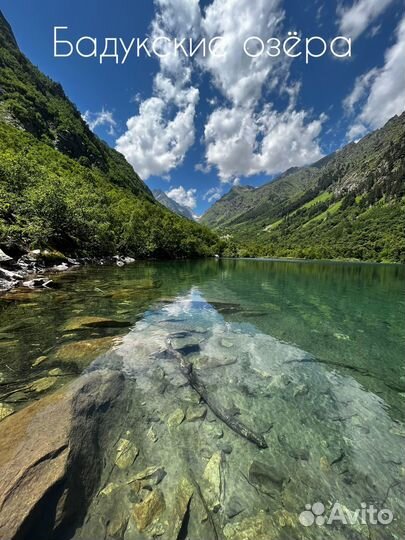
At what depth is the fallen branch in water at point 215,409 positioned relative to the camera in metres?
6.39

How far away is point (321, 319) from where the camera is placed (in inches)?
724

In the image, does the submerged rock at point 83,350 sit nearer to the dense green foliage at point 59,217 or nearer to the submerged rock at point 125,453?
the submerged rock at point 125,453

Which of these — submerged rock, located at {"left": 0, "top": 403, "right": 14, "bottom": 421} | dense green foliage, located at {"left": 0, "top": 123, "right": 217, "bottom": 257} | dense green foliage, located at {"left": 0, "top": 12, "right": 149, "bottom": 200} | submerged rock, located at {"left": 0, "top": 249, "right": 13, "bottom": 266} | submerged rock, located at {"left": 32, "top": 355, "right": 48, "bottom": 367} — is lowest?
submerged rock, located at {"left": 32, "top": 355, "right": 48, "bottom": 367}

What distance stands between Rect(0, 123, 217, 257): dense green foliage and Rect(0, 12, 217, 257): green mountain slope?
0.52 ft

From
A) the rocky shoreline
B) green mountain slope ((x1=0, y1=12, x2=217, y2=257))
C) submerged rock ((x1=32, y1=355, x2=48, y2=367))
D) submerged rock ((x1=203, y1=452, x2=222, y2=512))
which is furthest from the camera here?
green mountain slope ((x1=0, y1=12, x2=217, y2=257))

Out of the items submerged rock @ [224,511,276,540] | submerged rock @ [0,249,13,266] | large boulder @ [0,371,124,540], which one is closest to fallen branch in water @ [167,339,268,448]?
submerged rock @ [224,511,276,540]

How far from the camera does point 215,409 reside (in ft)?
24.3

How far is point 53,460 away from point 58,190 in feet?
174

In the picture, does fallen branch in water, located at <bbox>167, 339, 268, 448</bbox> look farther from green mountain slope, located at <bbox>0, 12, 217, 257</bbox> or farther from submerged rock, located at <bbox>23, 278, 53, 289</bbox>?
green mountain slope, located at <bbox>0, 12, 217, 257</bbox>

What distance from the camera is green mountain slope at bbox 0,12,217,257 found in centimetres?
4353

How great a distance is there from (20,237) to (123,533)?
42.8 meters

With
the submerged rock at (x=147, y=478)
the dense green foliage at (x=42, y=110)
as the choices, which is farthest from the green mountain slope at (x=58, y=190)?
the submerged rock at (x=147, y=478)

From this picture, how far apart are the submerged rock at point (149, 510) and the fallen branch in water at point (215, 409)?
250cm

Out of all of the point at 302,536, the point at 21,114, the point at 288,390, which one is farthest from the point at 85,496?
the point at 21,114
